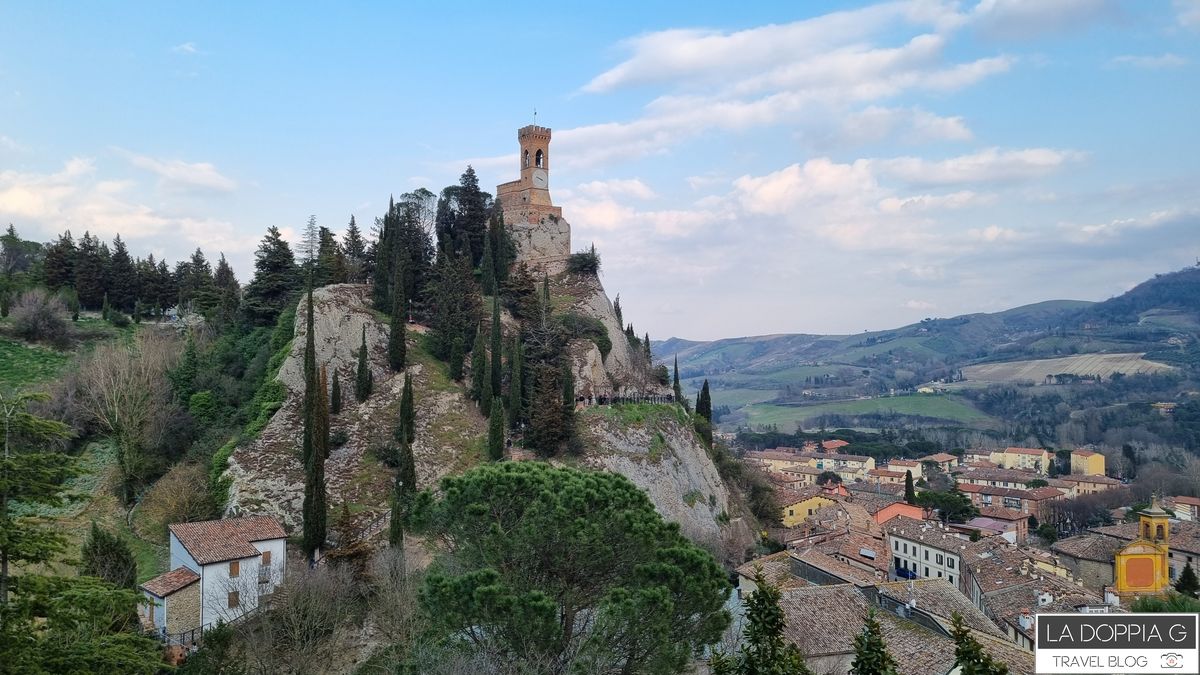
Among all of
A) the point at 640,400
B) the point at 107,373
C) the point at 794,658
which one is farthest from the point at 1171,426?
the point at 107,373

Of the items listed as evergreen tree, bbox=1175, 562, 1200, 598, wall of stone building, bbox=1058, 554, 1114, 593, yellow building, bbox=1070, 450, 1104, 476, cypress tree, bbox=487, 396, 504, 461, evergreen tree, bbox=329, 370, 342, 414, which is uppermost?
evergreen tree, bbox=329, 370, 342, 414

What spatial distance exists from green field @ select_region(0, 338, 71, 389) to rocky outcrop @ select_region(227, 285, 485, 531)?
14.7m

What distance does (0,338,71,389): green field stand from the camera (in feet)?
134

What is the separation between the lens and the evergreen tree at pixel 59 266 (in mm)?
56031

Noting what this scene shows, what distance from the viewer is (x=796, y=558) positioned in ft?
122

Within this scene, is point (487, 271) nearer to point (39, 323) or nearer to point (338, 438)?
point (338, 438)

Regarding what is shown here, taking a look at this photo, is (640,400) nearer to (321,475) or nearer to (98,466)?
(321,475)

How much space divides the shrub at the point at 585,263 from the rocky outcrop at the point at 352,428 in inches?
719

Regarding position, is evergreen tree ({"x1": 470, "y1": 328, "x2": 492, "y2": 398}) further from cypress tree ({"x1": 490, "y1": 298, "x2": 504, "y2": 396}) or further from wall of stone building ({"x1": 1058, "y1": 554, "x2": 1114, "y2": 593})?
wall of stone building ({"x1": 1058, "y1": 554, "x2": 1114, "y2": 593})

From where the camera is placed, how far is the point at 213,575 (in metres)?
25.8

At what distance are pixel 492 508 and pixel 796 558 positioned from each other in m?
23.1

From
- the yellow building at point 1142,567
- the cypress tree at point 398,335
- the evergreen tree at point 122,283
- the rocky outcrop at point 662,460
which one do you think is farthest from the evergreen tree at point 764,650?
the evergreen tree at point 122,283

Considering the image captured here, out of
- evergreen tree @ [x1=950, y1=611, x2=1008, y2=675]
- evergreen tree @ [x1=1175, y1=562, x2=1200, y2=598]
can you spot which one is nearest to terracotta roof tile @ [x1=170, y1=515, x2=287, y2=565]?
evergreen tree @ [x1=950, y1=611, x2=1008, y2=675]

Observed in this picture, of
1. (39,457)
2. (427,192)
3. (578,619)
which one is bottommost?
(578,619)
